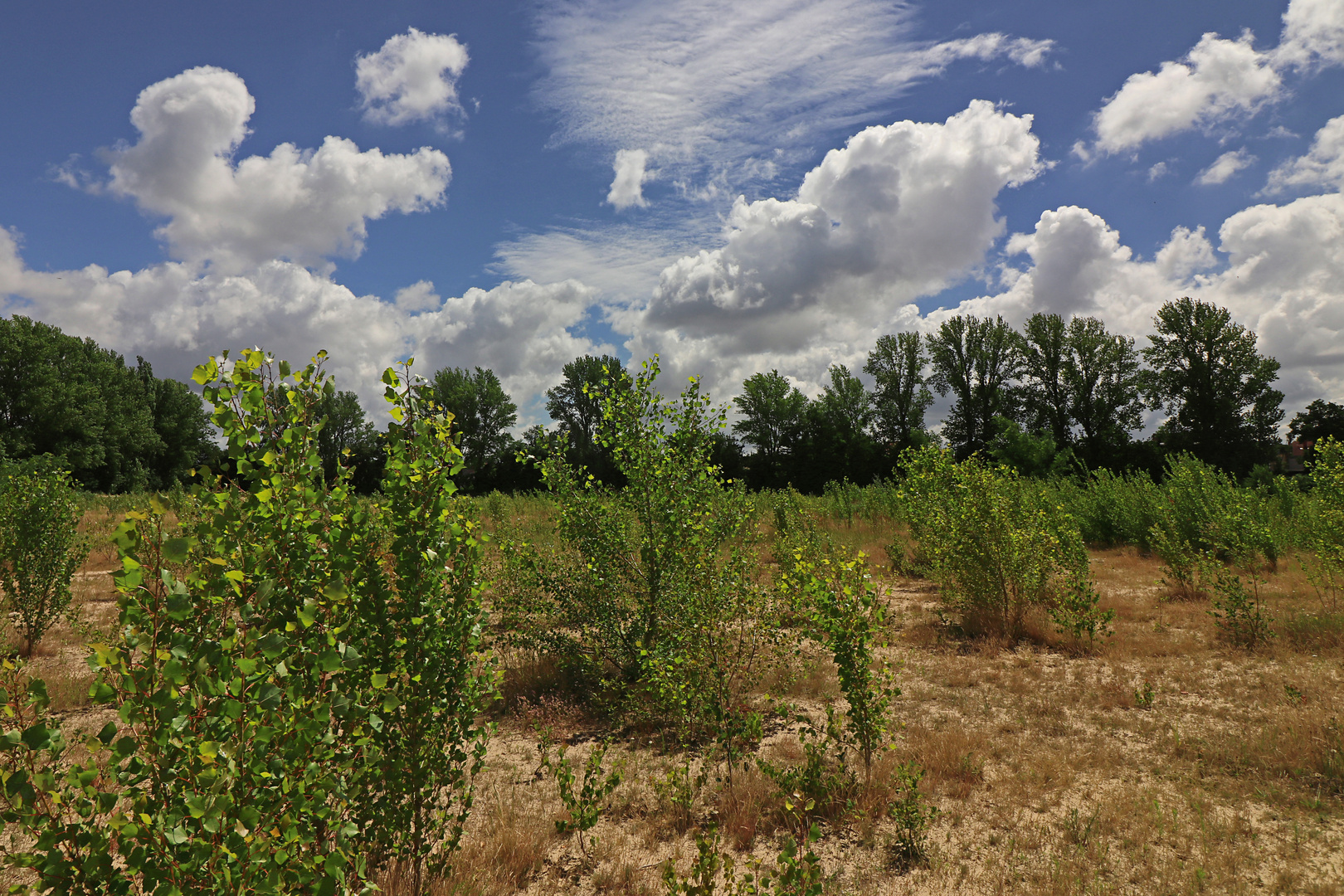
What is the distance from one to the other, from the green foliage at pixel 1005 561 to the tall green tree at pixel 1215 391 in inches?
1287

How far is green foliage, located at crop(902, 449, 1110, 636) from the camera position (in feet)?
25.3

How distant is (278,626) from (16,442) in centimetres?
4577

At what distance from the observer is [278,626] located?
240 centimetres

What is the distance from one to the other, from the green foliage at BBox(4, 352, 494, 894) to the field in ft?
3.78

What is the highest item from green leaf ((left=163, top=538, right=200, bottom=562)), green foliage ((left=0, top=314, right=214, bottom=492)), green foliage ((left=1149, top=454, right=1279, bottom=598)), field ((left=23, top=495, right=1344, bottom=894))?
green foliage ((left=0, top=314, right=214, bottom=492))

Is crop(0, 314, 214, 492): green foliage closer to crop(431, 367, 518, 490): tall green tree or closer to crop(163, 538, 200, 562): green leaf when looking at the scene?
crop(431, 367, 518, 490): tall green tree

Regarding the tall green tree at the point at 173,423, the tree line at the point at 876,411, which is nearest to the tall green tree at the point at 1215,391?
the tree line at the point at 876,411

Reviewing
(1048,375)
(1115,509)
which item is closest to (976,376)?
(1048,375)

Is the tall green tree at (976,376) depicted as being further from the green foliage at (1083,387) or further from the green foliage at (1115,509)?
the green foliage at (1115,509)

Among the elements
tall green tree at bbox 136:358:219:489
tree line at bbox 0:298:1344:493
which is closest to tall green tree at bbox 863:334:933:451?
tree line at bbox 0:298:1344:493

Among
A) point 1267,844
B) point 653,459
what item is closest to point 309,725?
point 653,459

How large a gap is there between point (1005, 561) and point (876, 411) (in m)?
38.9

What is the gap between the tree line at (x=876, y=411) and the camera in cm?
3372

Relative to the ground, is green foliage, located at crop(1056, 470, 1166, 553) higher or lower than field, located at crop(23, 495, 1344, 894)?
higher
